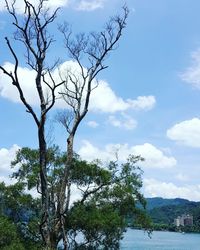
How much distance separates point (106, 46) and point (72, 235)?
7596mm

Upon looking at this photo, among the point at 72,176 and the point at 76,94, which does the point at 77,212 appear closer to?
the point at 72,176

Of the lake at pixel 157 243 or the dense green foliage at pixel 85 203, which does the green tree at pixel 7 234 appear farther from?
the lake at pixel 157 243

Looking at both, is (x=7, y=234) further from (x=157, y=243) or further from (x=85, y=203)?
(x=157, y=243)

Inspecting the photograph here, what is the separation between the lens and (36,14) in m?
10.5

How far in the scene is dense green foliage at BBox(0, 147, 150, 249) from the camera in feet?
55.5

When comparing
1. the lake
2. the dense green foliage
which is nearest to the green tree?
the dense green foliage

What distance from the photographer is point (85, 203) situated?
1758cm

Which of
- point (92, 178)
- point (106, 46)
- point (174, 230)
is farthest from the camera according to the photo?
point (174, 230)

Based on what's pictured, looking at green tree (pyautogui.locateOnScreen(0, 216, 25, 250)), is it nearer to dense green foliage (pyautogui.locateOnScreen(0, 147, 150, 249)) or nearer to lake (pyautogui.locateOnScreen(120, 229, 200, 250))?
dense green foliage (pyautogui.locateOnScreen(0, 147, 150, 249))

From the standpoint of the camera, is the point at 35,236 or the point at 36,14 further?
the point at 35,236

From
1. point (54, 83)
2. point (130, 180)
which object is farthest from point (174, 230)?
point (54, 83)

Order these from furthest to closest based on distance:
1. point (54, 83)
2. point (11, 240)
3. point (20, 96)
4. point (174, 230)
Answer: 1. point (174, 230)
2. point (11, 240)
3. point (54, 83)
4. point (20, 96)

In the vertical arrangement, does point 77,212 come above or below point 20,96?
below

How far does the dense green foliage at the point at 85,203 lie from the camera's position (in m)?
16.9
